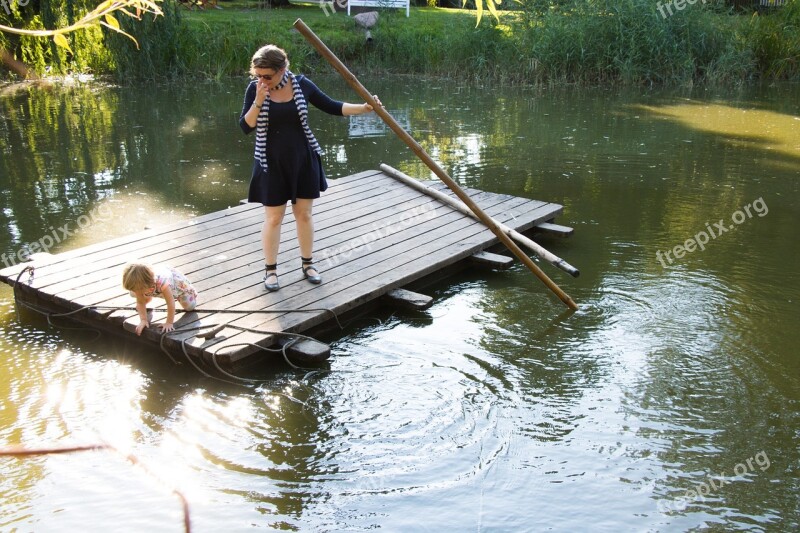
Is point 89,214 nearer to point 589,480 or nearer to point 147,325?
point 147,325

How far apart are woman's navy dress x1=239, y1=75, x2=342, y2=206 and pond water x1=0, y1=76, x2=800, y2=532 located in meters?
0.98

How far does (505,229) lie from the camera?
6199 mm

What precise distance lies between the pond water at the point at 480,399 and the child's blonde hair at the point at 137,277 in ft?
1.78

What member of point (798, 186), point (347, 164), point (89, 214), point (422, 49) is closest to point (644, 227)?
point (798, 186)

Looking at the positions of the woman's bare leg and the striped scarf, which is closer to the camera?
the striped scarf

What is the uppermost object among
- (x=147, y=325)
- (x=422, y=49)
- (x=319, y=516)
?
(x=422, y=49)

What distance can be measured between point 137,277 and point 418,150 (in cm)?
185

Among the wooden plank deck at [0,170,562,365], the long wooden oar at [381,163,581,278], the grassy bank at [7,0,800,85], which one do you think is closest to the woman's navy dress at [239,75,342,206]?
the wooden plank deck at [0,170,562,365]

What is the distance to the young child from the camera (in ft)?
14.5

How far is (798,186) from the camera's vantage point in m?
8.52

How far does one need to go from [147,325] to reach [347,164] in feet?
16.9

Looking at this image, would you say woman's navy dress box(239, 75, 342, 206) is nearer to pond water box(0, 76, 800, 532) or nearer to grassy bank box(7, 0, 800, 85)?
pond water box(0, 76, 800, 532)

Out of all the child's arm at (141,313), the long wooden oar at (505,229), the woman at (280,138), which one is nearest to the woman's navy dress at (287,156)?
the woman at (280,138)

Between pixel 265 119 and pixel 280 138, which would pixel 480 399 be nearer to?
pixel 280 138
